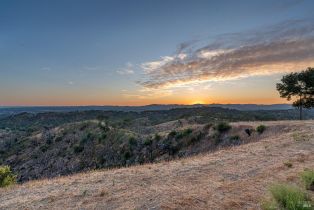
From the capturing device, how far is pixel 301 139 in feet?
70.6

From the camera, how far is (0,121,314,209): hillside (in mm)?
10297

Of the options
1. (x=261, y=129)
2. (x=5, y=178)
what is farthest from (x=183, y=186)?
(x=261, y=129)

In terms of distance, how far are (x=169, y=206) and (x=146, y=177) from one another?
539 cm

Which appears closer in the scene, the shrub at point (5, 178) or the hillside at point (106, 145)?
the shrub at point (5, 178)

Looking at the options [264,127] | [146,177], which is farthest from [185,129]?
[146,177]

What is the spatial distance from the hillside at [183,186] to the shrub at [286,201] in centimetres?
62

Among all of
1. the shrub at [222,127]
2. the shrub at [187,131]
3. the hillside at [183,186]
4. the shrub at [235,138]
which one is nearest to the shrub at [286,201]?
the hillside at [183,186]

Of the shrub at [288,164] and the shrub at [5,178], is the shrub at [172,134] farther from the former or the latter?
the shrub at [288,164]

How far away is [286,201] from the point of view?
8.25 metres

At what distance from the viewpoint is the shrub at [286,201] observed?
25.8 ft

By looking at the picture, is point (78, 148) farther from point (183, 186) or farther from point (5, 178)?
point (183, 186)

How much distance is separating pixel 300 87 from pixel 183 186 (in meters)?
51.2

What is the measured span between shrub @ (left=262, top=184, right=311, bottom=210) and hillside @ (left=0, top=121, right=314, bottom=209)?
0.62 meters

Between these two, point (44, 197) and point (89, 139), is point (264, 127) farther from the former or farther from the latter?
point (89, 139)
